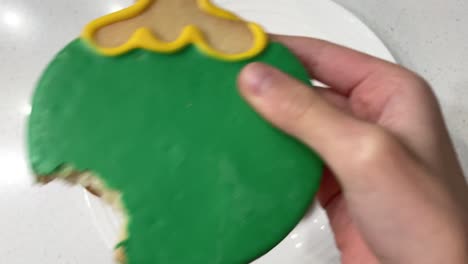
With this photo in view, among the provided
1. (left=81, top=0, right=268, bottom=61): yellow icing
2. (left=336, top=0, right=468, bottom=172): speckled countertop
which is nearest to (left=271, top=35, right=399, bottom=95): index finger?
(left=81, top=0, right=268, bottom=61): yellow icing

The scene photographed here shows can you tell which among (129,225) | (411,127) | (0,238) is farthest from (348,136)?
(0,238)

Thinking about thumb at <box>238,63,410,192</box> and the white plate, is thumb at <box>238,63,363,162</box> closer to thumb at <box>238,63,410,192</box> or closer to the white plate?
thumb at <box>238,63,410,192</box>

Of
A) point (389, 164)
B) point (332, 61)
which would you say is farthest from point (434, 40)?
point (389, 164)

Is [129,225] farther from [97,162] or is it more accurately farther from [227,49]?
[227,49]

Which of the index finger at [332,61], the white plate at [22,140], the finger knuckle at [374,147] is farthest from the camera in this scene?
the white plate at [22,140]

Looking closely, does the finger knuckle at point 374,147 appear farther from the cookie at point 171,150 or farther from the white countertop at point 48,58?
the white countertop at point 48,58

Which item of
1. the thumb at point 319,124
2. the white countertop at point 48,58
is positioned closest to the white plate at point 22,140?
the white countertop at point 48,58
